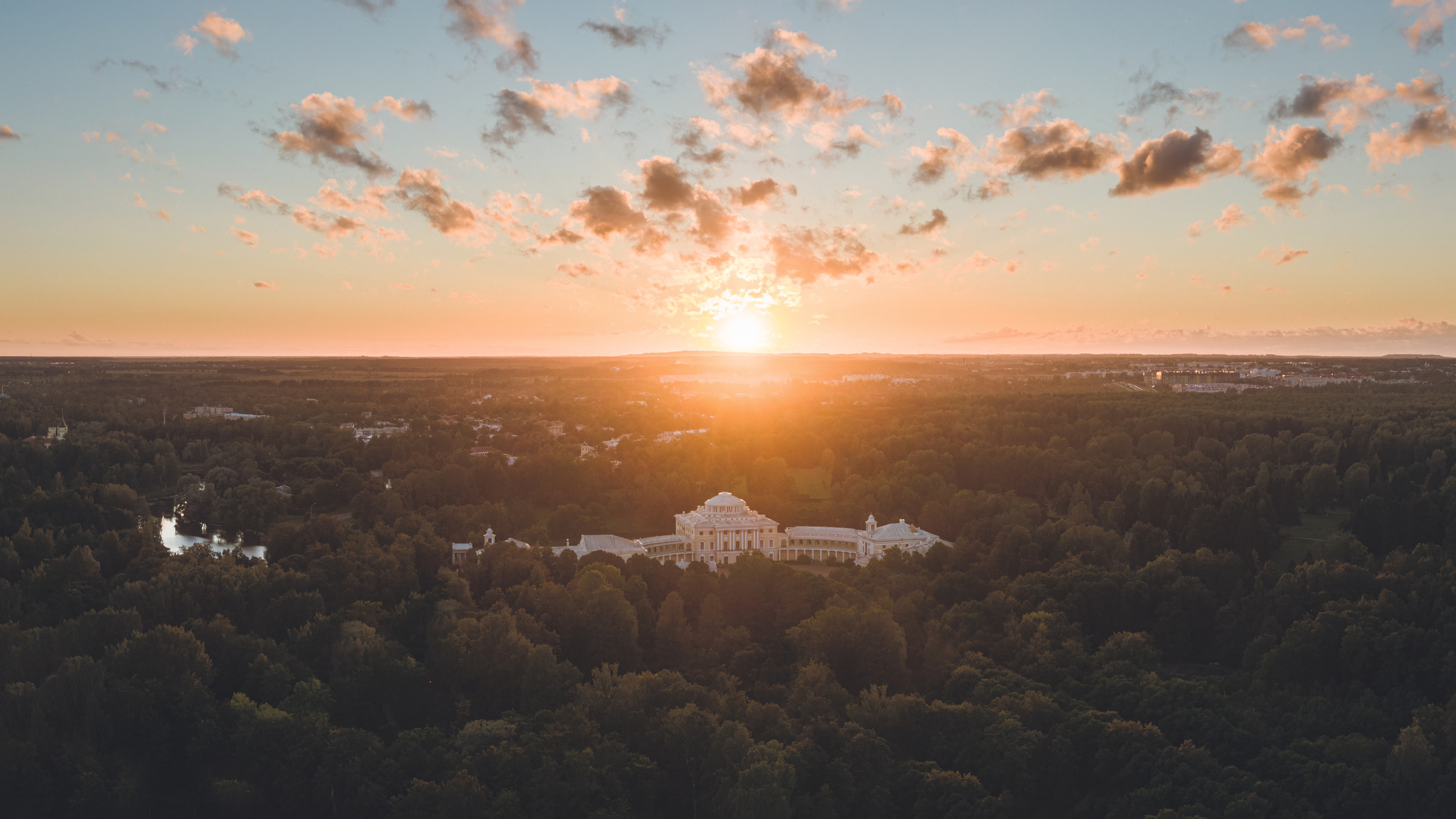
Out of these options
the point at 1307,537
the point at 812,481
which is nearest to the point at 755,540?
the point at 812,481

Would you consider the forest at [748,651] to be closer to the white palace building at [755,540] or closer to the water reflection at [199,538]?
the water reflection at [199,538]

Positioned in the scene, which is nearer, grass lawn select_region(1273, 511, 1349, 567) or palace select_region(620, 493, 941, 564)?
grass lawn select_region(1273, 511, 1349, 567)

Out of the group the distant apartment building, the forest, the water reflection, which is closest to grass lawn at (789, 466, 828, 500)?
the forest

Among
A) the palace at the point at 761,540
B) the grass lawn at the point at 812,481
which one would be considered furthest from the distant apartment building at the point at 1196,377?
the palace at the point at 761,540

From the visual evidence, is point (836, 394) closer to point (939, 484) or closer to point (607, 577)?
point (939, 484)

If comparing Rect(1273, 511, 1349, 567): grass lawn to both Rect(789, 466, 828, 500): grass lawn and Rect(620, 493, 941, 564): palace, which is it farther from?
Rect(789, 466, 828, 500): grass lawn

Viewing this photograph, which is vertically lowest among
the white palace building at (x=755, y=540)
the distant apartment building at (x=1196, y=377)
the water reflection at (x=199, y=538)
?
the water reflection at (x=199, y=538)

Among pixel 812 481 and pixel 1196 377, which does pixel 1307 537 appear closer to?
pixel 812 481
